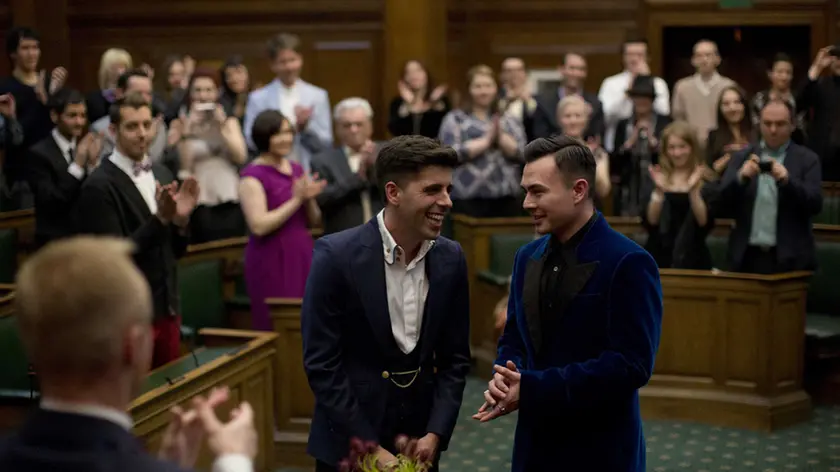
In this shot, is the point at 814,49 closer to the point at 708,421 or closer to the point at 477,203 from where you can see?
the point at 477,203

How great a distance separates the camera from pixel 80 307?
1.52 meters

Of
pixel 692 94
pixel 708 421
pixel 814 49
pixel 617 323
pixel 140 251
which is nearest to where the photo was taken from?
pixel 617 323

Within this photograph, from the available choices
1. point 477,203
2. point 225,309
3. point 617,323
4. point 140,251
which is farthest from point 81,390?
point 477,203

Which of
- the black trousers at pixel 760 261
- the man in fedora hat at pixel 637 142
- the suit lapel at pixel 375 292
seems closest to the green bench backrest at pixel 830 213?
the man in fedora hat at pixel 637 142

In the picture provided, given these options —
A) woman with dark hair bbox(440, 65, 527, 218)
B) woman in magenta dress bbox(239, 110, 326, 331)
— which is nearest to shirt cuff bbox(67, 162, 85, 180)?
woman in magenta dress bbox(239, 110, 326, 331)

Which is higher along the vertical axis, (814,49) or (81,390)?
(814,49)

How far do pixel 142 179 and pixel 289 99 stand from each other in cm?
334

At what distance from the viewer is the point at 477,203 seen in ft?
24.9

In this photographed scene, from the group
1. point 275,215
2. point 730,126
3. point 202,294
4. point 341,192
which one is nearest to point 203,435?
point 275,215

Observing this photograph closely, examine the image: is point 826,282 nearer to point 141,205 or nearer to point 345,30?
point 141,205

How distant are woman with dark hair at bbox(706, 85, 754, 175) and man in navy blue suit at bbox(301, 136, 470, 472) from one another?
13.8 ft

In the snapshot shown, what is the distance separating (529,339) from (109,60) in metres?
5.60

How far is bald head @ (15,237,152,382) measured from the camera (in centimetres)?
152

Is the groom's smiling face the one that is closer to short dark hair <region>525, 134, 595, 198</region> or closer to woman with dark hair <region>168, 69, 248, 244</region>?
short dark hair <region>525, 134, 595, 198</region>
